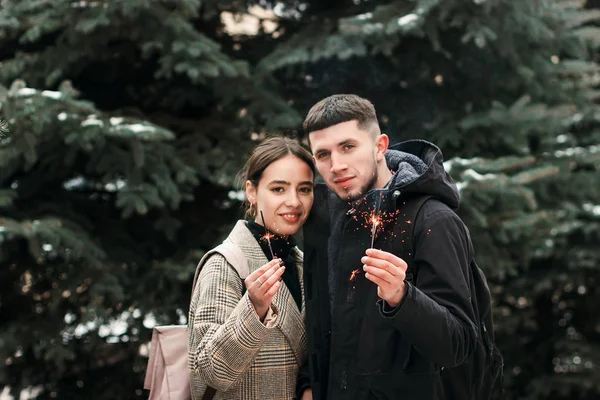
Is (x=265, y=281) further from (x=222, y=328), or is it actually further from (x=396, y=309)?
(x=396, y=309)

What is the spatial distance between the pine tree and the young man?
2283mm

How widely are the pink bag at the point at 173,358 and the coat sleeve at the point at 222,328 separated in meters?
0.05

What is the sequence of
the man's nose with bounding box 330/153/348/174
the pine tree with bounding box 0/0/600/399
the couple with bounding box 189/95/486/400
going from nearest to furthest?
the couple with bounding box 189/95/486/400, the man's nose with bounding box 330/153/348/174, the pine tree with bounding box 0/0/600/399

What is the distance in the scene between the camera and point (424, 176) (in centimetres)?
243

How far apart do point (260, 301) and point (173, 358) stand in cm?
59

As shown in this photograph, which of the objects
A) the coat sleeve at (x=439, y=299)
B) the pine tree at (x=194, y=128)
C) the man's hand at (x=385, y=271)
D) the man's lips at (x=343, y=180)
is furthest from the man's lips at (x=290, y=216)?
the pine tree at (x=194, y=128)

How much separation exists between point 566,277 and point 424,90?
7.82 ft

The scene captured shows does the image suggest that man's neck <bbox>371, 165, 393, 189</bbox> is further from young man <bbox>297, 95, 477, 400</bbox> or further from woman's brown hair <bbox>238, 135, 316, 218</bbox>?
woman's brown hair <bbox>238, 135, 316, 218</bbox>

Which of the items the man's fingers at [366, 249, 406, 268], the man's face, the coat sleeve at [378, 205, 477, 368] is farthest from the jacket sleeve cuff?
the man's face

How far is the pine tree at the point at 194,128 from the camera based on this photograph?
4910 mm

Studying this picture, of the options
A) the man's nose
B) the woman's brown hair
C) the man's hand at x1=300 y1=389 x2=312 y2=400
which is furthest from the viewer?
the woman's brown hair

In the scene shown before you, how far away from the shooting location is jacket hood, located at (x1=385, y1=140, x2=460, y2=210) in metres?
2.43

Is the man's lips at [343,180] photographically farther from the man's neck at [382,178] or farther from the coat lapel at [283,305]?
the coat lapel at [283,305]

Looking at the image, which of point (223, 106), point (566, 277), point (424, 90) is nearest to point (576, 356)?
point (566, 277)
